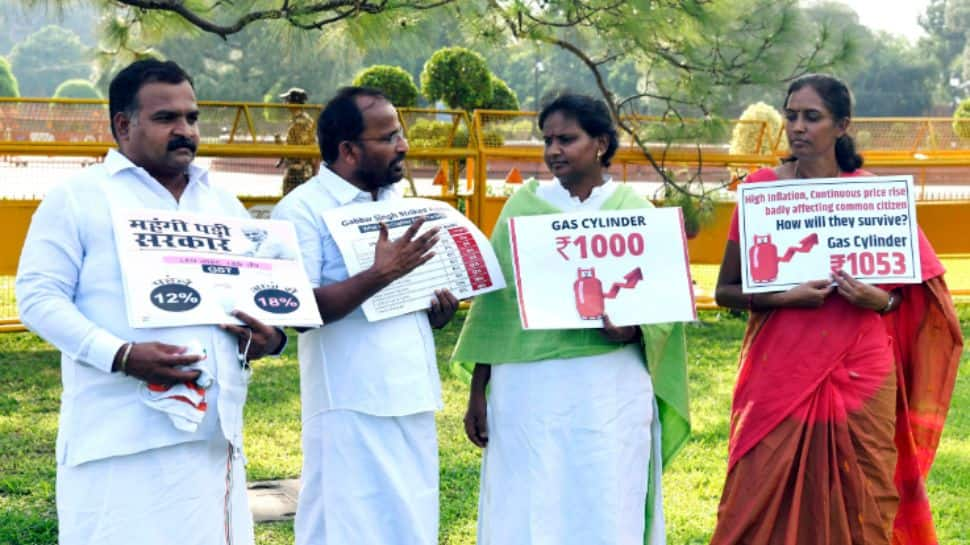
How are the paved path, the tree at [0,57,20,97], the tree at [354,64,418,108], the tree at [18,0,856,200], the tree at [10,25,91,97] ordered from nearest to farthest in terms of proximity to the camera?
the paved path
the tree at [18,0,856,200]
the tree at [354,64,418,108]
the tree at [0,57,20,97]
the tree at [10,25,91,97]

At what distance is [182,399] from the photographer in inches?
138

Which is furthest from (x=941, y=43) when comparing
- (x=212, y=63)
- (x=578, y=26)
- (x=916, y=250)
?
(x=916, y=250)

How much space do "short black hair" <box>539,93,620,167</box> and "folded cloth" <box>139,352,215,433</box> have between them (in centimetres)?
159

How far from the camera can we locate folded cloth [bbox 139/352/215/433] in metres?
3.49

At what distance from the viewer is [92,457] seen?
11.3 feet

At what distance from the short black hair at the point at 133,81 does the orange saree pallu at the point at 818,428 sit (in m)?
2.30

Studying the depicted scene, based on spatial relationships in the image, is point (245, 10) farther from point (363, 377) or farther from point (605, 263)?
point (363, 377)

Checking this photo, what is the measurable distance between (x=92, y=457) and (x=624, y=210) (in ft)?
6.18

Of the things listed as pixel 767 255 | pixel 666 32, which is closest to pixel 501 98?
pixel 666 32

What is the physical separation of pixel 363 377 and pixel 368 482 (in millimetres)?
326

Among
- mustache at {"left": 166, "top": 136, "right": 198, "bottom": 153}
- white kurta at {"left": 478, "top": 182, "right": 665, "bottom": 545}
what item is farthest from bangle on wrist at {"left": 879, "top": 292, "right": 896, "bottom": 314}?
mustache at {"left": 166, "top": 136, "right": 198, "bottom": 153}

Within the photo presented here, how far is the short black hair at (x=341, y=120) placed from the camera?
4195mm

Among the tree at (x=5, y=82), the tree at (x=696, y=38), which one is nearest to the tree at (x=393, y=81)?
the tree at (x=696, y=38)

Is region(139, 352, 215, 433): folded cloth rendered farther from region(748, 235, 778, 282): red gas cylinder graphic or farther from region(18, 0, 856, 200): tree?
region(18, 0, 856, 200): tree
